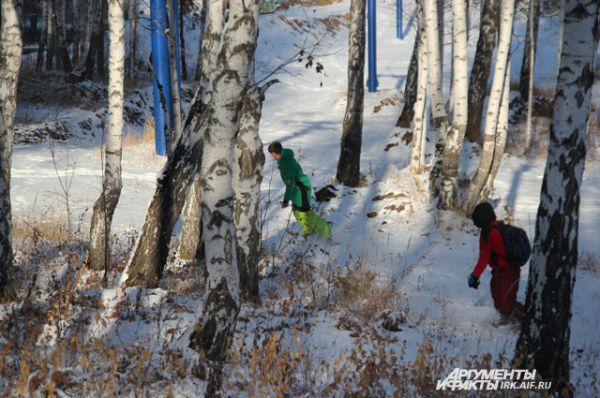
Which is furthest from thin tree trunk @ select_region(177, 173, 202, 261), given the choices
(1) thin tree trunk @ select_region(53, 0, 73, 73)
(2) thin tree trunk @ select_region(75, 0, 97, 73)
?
(1) thin tree trunk @ select_region(53, 0, 73, 73)

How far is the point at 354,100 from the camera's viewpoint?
1187 cm

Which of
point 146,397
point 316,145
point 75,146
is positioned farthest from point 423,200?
point 75,146

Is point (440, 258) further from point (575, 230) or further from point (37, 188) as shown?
point (37, 188)

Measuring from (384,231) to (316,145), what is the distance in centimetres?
602

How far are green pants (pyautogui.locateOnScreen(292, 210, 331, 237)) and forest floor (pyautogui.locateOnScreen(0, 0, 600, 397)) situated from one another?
187 millimetres

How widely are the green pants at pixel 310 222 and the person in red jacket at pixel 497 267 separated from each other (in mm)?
3542

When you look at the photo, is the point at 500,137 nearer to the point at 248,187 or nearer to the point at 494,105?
the point at 494,105

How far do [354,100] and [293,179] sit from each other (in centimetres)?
356

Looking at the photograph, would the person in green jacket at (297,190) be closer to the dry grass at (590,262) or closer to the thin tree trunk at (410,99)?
the dry grass at (590,262)

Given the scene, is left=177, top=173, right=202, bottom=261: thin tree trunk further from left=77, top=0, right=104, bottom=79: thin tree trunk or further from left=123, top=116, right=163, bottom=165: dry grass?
left=77, top=0, right=104, bottom=79: thin tree trunk

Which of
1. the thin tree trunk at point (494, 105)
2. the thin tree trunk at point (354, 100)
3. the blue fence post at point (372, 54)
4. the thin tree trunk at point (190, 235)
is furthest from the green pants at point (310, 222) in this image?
the blue fence post at point (372, 54)

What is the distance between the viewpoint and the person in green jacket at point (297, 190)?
892 cm

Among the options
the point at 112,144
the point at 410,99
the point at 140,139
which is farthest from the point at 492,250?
the point at 140,139

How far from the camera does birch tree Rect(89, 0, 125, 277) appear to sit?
6875mm
